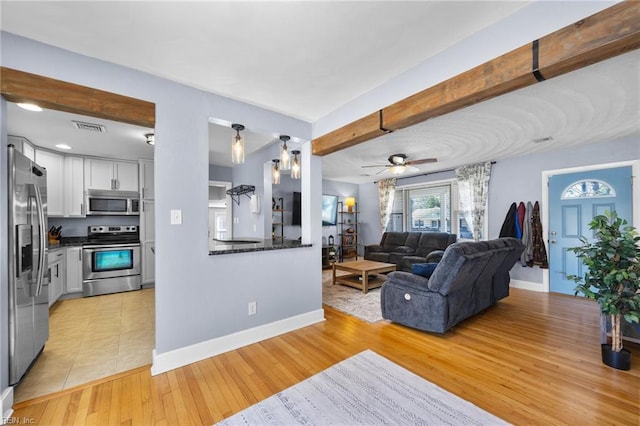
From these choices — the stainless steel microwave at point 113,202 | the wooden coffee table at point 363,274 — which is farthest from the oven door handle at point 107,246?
the wooden coffee table at point 363,274

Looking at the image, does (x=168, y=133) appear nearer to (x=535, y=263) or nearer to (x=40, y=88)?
(x=40, y=88)

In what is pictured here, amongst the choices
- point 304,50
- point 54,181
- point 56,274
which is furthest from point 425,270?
point 54,181

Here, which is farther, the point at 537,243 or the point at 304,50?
the point at 537,243

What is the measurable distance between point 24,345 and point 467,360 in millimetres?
3587

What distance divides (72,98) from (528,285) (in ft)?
21.9

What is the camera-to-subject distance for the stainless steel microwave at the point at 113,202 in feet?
15.1

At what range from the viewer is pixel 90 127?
129 inches

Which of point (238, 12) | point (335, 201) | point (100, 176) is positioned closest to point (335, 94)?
point (238, 12)

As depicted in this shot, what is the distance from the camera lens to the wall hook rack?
4688 millimetres

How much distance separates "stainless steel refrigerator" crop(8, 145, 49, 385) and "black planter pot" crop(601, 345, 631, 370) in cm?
459

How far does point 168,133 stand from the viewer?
89.2 inches

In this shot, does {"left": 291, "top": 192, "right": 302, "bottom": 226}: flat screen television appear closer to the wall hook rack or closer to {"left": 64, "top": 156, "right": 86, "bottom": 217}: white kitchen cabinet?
the wall hook rack

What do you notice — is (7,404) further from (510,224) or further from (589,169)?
(589,169)

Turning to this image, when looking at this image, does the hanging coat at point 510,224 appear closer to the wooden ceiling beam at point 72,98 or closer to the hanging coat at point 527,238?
the hanging coat at point 527,238
